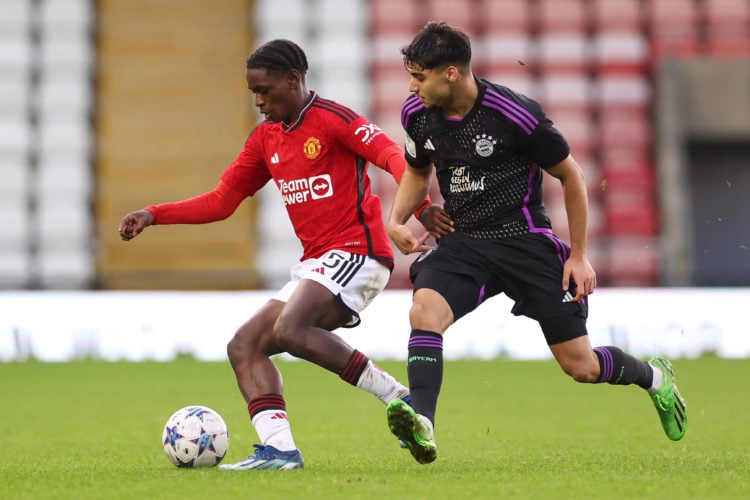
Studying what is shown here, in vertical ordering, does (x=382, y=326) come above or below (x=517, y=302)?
below

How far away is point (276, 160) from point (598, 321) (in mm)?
7705

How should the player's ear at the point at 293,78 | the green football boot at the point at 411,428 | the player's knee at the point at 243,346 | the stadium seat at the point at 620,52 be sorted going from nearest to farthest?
the green football boot at the point at 411,428 < the player's knee at the point at 243,346 < the player's ear at the point at 293,78 < the stadium seat at the point at 620,52

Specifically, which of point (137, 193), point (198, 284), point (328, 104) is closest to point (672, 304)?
point (198, 284)

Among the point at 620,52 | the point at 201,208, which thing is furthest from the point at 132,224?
the point at 620,52

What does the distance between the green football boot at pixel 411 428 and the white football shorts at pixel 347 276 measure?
2.85 ft

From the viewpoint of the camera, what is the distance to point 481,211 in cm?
501

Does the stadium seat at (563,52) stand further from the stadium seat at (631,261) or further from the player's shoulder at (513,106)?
the player's shoulder at (513,106)

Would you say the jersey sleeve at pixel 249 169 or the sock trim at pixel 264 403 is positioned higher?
the jersey sleeve at pixel 249 169

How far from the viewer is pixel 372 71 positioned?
1705 centimetres

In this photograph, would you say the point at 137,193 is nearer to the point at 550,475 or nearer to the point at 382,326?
the point at 382,326

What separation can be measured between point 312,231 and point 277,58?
2.48 feet

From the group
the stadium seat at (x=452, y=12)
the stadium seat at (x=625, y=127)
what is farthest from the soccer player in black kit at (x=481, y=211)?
the stadium seat at (x=452, y=12)

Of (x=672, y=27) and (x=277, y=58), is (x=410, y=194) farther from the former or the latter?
(x=672, y=27)

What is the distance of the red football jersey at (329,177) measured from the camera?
210 inches
